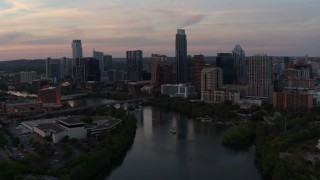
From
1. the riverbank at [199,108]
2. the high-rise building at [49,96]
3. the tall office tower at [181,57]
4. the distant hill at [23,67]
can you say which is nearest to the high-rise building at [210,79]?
the riverbank at [199,108]

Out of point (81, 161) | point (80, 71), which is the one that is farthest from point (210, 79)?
point (81, 161)

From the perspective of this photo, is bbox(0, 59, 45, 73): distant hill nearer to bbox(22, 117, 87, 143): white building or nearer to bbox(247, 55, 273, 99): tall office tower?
bbox(247, 55, 273, 99): tall office tower

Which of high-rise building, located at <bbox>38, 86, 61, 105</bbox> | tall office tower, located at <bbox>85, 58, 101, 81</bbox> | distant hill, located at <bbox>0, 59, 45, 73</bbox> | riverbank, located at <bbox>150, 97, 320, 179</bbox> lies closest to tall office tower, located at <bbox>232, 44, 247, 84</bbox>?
tall office tower, located at <bbox>85, 58, 101, 81</bbox>

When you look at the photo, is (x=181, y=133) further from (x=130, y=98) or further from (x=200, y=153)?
(x=130, y=98)

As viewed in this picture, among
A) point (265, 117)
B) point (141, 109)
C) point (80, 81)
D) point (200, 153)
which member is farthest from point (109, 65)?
point (200, 153)

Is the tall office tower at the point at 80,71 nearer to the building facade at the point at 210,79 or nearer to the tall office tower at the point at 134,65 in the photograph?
the tall office tower at the point at 134,65
